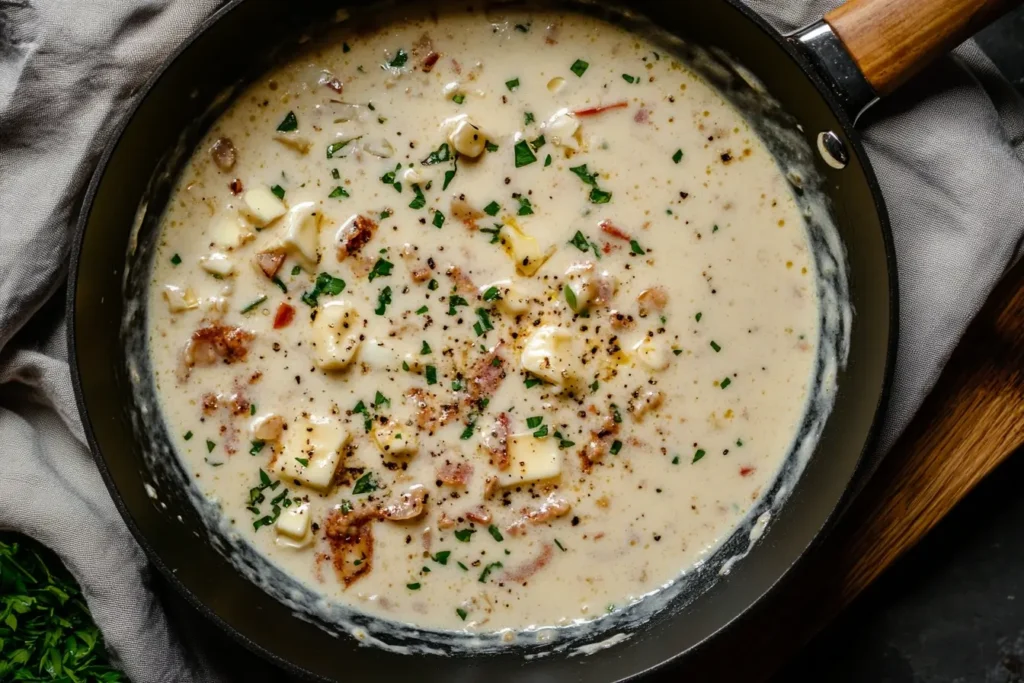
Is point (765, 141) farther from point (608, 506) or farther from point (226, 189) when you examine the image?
point (226, 189)

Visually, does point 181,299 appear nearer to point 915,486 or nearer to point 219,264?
point 219,264

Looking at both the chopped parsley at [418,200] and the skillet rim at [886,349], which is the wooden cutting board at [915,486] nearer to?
the skillet rim at [886,349]

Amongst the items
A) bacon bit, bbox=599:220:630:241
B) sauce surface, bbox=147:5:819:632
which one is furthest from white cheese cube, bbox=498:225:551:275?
bacon bit, bbox=599:220:630:241

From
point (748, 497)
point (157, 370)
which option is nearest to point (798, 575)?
point (748, 497)

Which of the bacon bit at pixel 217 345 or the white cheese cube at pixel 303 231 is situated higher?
the white cheese cube at pixel 303 231

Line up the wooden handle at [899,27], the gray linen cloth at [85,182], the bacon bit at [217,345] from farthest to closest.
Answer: the bacon bit at [217,345] < the gray linen cloth at [85,182] < the wooden handle at [899,27]

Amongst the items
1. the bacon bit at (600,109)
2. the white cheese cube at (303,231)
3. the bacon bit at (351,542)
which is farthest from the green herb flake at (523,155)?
the bacon bit at (351,542)

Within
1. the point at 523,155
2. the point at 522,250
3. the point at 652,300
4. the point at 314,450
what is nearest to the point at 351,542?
the point at 314,450
